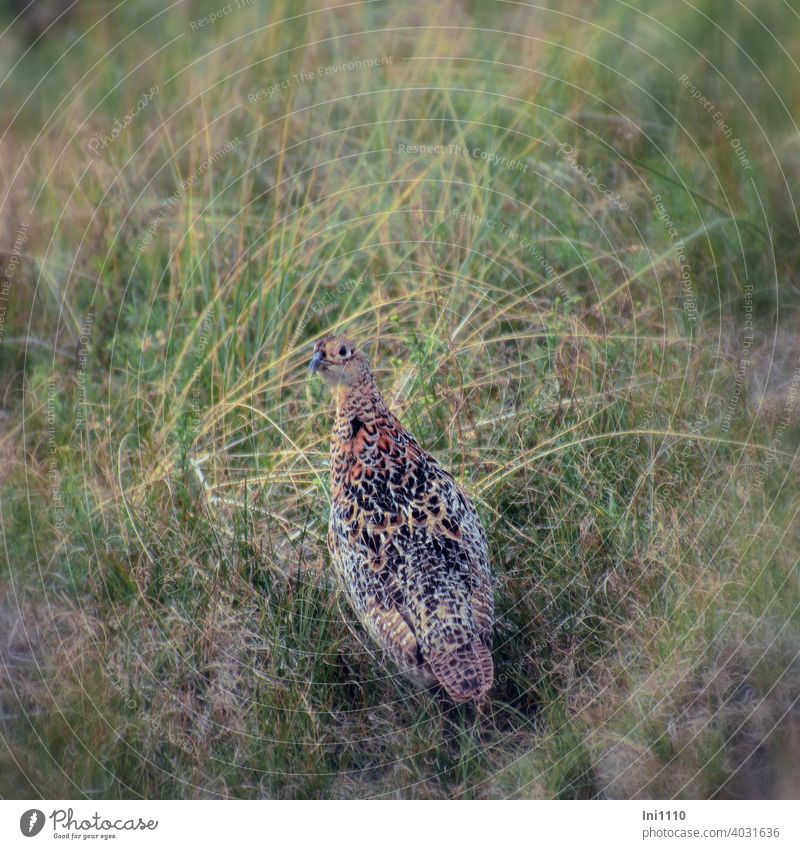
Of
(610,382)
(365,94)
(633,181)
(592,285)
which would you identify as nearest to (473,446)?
(610,382)

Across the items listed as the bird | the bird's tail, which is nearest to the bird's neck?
the bird

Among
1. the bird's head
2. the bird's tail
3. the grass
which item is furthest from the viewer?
the bird's head

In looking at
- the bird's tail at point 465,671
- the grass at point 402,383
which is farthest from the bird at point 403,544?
the grass at point 402,383

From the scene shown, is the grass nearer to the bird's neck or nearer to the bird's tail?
the bird's tail

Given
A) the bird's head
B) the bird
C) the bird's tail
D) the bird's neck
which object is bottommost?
the bird's tail

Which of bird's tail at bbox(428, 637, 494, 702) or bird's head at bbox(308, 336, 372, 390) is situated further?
bird's head at bbox(308, 336, 372, 390)

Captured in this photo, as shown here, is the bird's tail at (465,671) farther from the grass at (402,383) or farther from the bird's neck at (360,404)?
the bird's neck at (360,404)

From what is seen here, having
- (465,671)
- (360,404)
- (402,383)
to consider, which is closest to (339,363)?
(360,404)

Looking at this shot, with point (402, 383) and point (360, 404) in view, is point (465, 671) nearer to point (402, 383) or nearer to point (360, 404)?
point (360, 404)
